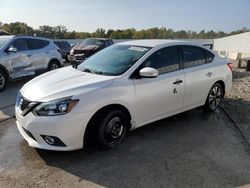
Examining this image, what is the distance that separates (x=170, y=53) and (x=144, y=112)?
4.37 ft

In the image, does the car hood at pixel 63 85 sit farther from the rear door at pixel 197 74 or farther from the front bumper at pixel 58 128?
the rear door at pixel 197 74

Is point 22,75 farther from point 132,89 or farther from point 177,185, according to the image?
point 177,185

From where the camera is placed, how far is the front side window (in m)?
5.12

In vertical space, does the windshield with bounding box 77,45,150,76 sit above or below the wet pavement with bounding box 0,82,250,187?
above

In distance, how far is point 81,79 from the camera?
4590 millimetres

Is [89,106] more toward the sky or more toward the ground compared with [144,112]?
more toward the sky

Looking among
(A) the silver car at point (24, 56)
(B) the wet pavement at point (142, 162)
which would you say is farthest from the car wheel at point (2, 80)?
(B) the wet pavement at point (142, 162)

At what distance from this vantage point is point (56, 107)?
3965mm

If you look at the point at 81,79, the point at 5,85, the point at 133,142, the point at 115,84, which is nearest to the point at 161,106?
the point at 133,142

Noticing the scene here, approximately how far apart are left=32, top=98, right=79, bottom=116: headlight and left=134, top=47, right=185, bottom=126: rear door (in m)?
1.20

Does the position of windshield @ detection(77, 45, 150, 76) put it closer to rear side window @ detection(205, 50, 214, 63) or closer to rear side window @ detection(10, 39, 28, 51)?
rear side window @ detection(205, 50, 214, 63)

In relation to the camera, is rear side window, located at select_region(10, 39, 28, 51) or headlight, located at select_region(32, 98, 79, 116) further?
rear side window, located at select_region(10, 39, 28, 51)

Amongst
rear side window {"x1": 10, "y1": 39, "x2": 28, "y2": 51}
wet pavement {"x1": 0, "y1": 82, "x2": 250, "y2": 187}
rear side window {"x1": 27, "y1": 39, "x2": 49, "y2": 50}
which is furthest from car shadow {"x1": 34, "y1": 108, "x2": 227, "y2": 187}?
rear side window {"x1": 27, "y1": 39, "x2": 49, "y2": 50}

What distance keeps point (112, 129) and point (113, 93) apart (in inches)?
22.6
